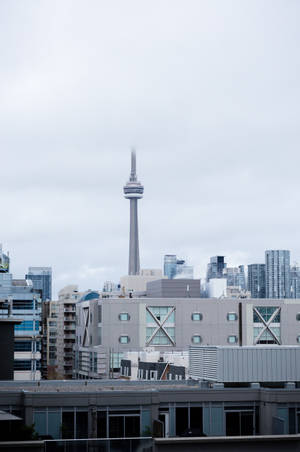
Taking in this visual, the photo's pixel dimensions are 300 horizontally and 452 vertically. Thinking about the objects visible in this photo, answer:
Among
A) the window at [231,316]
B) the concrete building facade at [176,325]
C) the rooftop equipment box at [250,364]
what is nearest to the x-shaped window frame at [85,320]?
the concrete building facade at [176,325]

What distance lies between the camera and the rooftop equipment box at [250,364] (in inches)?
1977

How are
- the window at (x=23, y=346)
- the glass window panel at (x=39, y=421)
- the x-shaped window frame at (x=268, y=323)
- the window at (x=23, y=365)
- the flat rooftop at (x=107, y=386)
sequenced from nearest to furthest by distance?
the glass window panel at (x=39, y=421), the flat rooftop at (x=107, y=386), the window at (x=23, y=365), the window at (x=23, y=346), the x-shaped window frame at (x=268, y=323)

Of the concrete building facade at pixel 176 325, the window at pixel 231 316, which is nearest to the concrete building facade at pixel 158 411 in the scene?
the concrete building facade at pixel 176 325

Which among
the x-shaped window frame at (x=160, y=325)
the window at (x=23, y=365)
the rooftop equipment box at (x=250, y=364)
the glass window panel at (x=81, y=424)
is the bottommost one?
the window at (x=23, y=365)

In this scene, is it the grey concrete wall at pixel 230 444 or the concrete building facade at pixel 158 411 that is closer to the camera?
the grey concrete wall at pixel 230 444

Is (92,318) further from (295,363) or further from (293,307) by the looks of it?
(295,363)

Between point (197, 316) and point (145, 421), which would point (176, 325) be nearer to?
point (197, 316)

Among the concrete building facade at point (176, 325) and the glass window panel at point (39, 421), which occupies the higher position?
the concrete building facade at point (176, 325)

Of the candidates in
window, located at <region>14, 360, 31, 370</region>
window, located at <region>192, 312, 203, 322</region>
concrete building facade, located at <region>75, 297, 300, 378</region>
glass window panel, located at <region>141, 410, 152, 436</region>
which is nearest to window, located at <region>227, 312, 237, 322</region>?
concrete building facade, located at <region>75, 297, 300, 378</region>

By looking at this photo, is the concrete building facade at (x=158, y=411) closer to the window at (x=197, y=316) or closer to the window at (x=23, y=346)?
the window at (x=197, y=316)

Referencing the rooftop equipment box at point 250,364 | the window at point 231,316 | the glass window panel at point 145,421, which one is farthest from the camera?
the window at point 231,316

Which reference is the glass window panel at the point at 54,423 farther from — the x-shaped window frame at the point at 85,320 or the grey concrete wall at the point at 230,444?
the x-shaped window frame at the point at 85,320

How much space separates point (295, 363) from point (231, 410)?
6.95 m

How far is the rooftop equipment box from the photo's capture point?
50.2 meters
